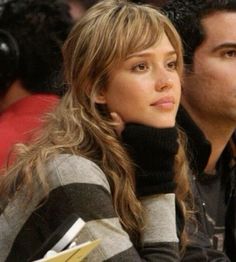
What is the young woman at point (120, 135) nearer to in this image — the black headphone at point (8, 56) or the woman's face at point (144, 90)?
the woman's face at point (144, 90)

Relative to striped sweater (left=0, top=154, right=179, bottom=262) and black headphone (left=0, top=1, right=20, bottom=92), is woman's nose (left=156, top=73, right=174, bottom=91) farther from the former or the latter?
black headphone (left=0, top=1, right=20, bottom=92)

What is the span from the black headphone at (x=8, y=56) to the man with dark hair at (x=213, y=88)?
52 cm

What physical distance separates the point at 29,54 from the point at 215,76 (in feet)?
1.98

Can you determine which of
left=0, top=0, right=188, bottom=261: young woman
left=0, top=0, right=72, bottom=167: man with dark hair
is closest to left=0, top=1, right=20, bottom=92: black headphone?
left=0, top=0, right=72, bottom=167: man with dark hair

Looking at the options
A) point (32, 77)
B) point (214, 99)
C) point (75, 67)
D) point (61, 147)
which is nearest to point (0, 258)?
point (61, 147)

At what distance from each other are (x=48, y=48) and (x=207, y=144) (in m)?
0.59

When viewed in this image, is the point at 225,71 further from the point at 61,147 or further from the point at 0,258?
the point at 0,258

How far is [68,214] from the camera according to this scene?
1669 mm

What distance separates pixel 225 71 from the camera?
2.48m

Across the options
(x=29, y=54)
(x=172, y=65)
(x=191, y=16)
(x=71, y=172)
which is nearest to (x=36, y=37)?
(x=29, y=54)

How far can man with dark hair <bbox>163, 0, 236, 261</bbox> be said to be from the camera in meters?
2.49

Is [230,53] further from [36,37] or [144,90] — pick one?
[144,90]

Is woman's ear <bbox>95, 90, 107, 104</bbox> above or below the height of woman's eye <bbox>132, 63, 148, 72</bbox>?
below

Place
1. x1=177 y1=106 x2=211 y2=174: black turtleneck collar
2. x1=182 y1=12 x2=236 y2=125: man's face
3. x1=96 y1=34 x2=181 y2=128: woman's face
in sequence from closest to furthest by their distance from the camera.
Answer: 1. x1=96 y1=34 x2=181 y2=128: woman's face
2. x1=177 y1=106 x2=211 y2=174: black turtleneck collar
3. x1=182 y1=12 x2=236 y2=125: man's face
